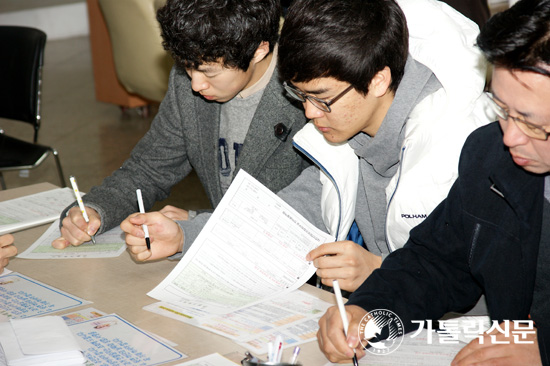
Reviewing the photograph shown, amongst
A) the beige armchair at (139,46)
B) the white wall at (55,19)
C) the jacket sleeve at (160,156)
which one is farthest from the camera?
the white wall at (55,19)

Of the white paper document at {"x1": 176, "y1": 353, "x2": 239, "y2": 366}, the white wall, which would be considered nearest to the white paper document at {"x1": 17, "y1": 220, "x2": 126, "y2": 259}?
the white paper document at {"x1": 176, "y1": 353, "x2": 239, "y2": 366}

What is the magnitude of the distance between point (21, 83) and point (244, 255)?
6.62ft

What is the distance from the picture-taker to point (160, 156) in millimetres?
2020

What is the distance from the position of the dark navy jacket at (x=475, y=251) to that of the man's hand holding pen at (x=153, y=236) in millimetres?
Answer: 488

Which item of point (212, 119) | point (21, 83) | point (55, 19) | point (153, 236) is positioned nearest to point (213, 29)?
point (212, 119)

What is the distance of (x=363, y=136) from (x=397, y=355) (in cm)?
65

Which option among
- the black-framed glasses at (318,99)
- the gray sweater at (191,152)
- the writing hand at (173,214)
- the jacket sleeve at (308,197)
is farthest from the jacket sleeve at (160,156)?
the black-framed glasses at (318,99)

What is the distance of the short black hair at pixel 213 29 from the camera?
5.52 ft

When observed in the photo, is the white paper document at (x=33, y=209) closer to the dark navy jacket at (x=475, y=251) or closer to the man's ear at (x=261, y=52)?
the man's ear at (x=261, y=52)

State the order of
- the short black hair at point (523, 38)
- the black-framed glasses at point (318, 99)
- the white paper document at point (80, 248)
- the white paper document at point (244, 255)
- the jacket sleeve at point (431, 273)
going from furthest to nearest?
the white paper document at point (80, 248)
the black-framed glasses at point (318, 99)
the white paper document at point (244, 255)
the jacket sleeve at point (431, 273)
the short black hair at point (523, 38)

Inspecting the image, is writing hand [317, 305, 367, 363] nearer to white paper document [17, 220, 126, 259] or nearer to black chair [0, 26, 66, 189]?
white paper document [17, 220, 126, 259]

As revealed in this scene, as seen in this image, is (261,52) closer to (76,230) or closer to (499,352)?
(76,230)

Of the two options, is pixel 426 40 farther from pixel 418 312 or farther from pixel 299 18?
pixel 418 312

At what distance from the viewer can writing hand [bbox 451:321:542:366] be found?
112 centimetres
